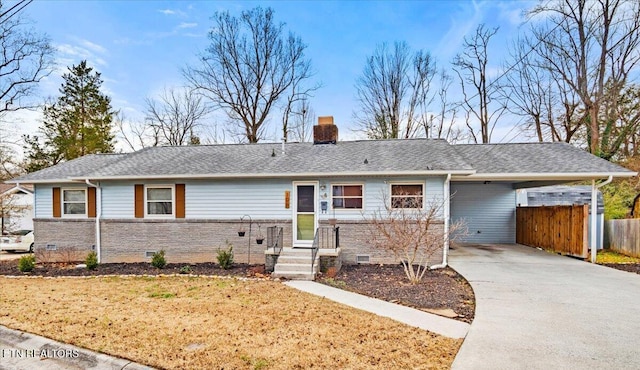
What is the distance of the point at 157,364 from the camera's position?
3537 mm

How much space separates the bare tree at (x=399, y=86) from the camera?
22.6 metres

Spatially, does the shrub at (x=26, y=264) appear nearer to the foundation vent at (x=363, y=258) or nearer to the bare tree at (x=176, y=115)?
the foundation vent at (x=363, y=258)

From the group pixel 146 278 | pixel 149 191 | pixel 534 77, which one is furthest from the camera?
pixel 534 77

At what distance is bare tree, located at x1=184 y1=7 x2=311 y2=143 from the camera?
74.1 ft

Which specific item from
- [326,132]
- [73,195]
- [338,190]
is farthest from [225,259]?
[73,195]

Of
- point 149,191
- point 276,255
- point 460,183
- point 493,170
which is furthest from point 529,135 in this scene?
point 149,191

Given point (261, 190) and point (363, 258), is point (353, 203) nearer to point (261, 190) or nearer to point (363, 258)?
point (363, 258)

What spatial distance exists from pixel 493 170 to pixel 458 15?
8.77m

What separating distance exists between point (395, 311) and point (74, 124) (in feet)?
86.6

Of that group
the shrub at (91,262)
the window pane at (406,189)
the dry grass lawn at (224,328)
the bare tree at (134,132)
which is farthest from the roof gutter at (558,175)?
the bare tree at (134,132)

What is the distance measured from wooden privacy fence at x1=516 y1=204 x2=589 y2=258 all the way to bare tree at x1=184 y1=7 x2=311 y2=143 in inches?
632

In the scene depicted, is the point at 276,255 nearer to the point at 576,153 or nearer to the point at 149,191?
the point at 149,191

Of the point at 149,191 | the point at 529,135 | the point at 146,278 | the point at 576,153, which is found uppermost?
the point at 529,135

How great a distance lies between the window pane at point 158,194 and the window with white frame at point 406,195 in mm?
6871
